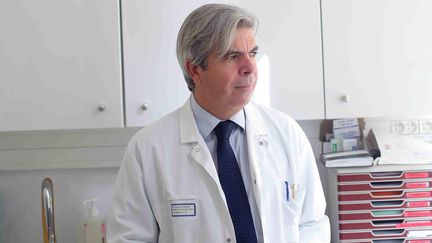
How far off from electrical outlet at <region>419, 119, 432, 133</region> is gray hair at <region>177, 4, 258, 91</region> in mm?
1005

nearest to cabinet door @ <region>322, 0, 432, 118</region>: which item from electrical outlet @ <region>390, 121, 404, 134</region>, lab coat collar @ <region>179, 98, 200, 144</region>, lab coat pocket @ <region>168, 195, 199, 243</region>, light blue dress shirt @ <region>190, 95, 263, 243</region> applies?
electrical outlet @ <region>390, 121, 404, 134</region>

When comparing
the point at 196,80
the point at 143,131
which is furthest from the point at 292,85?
the point at 143,131

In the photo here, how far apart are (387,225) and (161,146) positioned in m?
0.92

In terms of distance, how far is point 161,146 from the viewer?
4.25 feet

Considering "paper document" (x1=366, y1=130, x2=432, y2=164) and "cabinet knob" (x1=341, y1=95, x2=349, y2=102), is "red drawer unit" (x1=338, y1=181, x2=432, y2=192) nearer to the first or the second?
"paper document" (x1=366, y1=130, x2=432, y2=164)

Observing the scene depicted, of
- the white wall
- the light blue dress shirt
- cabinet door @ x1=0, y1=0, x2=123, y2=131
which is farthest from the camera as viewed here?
the white wall

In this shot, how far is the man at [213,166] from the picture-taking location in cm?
123

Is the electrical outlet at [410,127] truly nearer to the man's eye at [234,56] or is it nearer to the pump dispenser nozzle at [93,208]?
the man's eye at [234,56]

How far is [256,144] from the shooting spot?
4.37 feet

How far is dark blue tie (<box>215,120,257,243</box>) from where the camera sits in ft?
4.05

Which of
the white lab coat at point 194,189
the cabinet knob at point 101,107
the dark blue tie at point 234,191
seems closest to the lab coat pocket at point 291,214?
the white lab coat at point 194,189

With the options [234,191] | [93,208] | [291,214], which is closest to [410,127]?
[291,214]

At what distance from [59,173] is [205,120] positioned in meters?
0.89

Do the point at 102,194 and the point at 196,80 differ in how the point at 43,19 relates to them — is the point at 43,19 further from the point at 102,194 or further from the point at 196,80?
the point at 102,194
